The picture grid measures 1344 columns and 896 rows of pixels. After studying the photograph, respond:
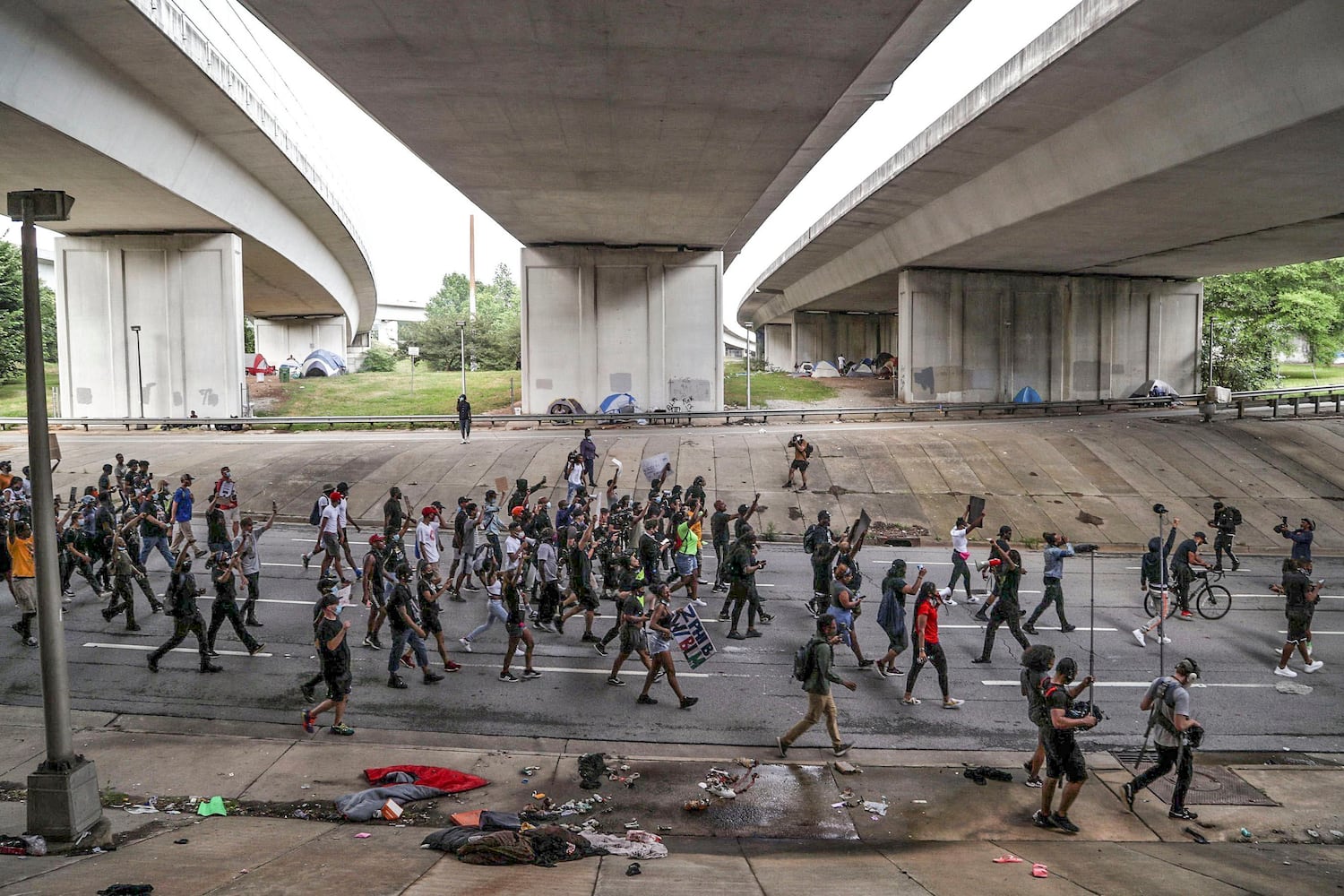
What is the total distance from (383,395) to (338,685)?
127 feet

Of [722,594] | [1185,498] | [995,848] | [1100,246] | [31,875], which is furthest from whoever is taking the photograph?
[1100,246]

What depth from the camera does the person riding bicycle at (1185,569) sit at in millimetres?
14320

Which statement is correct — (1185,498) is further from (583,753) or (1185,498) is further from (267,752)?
(267,752)

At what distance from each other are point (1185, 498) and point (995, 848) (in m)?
20.5

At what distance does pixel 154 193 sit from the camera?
29.8 metres

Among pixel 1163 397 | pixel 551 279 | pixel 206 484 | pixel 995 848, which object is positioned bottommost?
pixel 995 848

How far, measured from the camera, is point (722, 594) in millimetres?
15883

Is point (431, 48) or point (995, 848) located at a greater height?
point (431, 48)

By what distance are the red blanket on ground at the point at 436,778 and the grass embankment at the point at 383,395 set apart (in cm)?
3219

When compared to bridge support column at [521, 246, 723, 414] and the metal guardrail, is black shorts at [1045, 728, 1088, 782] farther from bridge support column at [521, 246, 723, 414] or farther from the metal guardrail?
bridge support column at [521, 246, 723, 414]

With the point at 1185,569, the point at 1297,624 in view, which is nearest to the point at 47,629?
the point at 1297,624

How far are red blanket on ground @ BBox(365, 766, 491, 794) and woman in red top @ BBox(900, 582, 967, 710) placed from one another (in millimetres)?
→ 5218

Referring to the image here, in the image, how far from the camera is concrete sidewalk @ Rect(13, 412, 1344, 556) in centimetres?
2317

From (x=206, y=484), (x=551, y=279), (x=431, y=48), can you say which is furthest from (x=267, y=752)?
(x=551, y=279)
